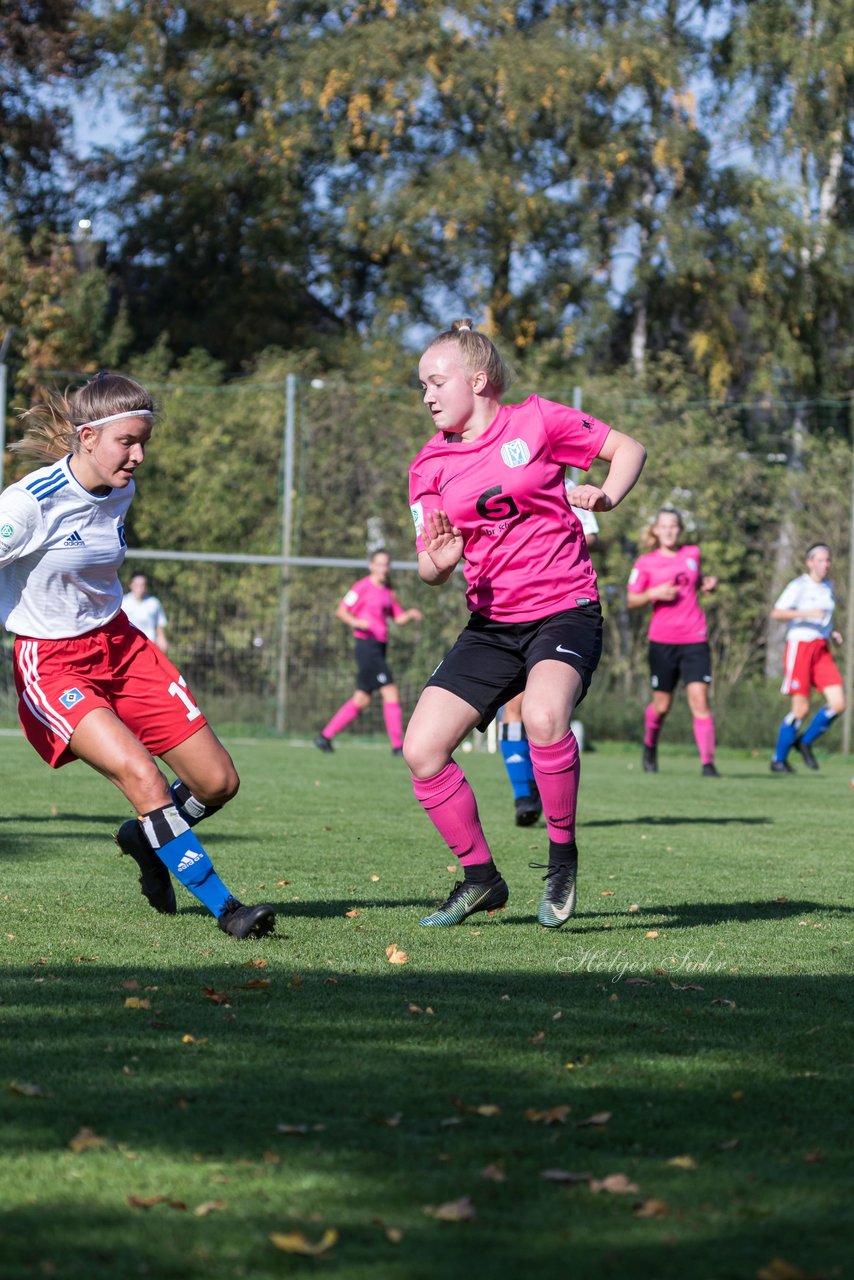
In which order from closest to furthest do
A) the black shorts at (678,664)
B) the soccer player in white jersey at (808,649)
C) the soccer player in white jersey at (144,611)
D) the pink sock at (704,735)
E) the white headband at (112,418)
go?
the white headband at (112,418), the black shorts at (678,664), the pink sock at (704,735), the soccer player in white jersey at (808,649), the soccer player in white jersey at (144,611)

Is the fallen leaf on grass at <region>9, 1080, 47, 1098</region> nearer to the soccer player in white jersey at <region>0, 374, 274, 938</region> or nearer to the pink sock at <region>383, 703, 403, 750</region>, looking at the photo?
the soccer player in white jersey at <region>0, 374, 274, 938</region>

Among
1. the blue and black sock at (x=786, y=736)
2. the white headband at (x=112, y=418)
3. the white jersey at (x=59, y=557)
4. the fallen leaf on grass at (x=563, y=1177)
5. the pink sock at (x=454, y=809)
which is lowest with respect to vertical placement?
the blue and black sock at (x=786, y=736)

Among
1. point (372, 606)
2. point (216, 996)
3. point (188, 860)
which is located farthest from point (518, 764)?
point (372, 606)

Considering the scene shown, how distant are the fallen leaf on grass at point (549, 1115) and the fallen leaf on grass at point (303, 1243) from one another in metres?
0.78

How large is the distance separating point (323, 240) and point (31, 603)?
92.6 feet

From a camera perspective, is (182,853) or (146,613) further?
(146,613)

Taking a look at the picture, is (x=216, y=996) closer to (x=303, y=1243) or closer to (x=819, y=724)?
(x=303, y=1243)

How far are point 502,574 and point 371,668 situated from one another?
12333mm

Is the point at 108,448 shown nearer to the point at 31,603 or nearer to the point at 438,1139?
the point at 31,603

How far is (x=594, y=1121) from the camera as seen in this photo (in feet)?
11.5

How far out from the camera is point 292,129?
31.2 meters

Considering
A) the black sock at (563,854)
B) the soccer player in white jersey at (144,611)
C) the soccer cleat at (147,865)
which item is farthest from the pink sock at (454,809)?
the soccer player in white jersey at (144,611)

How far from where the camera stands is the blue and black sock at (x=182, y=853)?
5.83 metres

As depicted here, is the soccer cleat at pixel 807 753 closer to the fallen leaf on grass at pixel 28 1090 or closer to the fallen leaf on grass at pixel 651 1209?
the fallen leaf on grass at pixel 28 1090
